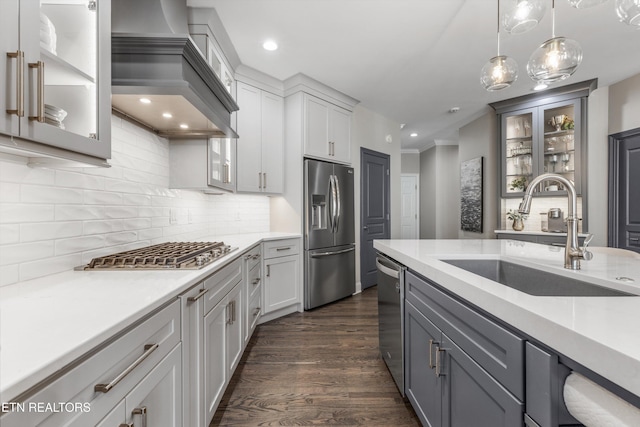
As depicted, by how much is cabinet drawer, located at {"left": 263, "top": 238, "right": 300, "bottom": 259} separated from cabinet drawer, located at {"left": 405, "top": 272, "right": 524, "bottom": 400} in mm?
1804

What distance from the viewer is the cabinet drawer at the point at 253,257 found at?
2197mm

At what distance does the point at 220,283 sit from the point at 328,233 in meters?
1.99

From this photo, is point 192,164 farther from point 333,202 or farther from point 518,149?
point 518,149

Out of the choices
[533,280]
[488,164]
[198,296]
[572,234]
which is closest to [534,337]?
[572,234]

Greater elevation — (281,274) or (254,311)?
(281,274)

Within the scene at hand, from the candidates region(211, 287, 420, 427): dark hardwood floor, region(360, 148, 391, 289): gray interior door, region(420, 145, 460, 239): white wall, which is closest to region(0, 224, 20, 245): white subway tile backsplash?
region(211, 287, 420, 427): dark hardwood floor

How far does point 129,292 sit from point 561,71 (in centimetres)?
232

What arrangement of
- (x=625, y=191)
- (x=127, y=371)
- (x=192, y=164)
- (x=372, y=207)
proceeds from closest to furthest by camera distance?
(x=127, y=371), (x=192, y=164), (x=625, y=191), (x=372, y=207)

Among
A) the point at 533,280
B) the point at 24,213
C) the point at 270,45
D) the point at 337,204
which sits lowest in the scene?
the point at 533,280

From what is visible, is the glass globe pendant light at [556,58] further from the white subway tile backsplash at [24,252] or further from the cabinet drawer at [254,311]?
the white subway tile backsplash at [24,252]

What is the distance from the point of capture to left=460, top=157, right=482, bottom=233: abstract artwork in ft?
14.9

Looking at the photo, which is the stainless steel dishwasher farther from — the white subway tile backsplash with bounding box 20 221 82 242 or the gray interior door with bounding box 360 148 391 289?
the gray interior door with bounding box 360 148 391 289

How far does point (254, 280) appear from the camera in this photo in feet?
8.05

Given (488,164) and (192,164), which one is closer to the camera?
(192,164)
